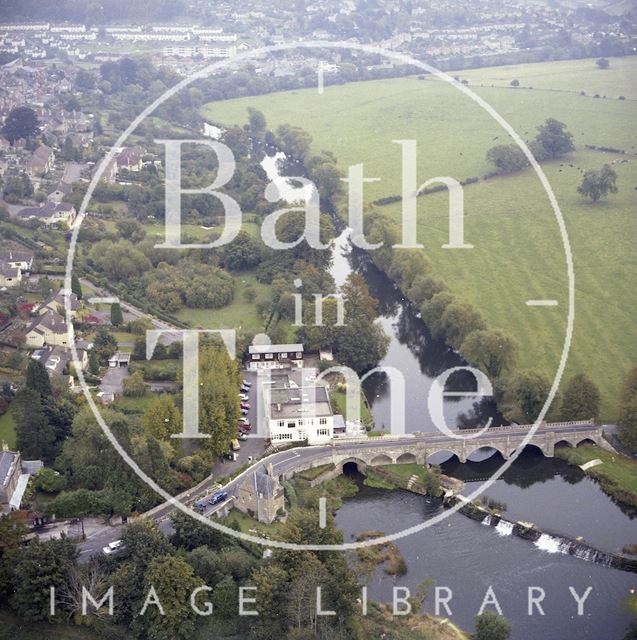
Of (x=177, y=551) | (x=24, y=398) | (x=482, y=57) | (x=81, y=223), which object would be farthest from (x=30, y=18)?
(x=177, y=551)

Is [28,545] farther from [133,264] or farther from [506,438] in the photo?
[133,264]

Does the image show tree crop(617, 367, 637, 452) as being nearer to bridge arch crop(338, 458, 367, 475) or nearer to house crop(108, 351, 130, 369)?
bridge arch crop(338, 458, 367, 475)

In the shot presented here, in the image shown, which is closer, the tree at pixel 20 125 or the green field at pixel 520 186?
the green field at pixel 520 186

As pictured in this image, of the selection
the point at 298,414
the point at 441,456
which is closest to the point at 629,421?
the point at 441,456

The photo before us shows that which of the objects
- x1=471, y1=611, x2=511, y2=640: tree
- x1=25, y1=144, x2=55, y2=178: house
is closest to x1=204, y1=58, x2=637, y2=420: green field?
x1=471, y1=611, x2=511, y2=640: tree

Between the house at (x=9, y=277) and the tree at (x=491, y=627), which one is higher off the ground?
the house at (x=9, y=277)

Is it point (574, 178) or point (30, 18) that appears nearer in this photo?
point (574, 178)

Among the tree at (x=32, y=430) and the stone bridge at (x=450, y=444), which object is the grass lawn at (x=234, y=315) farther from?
the tree at (x=32, y=430)

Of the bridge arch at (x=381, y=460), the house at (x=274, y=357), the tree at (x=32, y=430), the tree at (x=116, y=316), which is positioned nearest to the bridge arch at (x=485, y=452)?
the bridge arch at (x=381, y=460)
